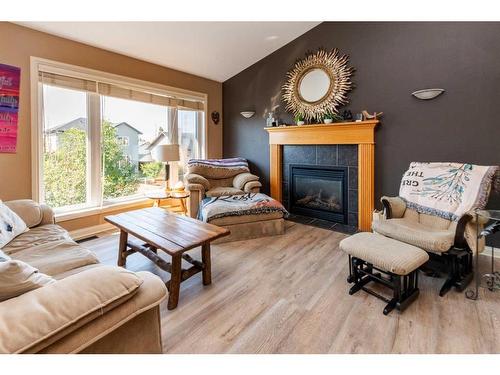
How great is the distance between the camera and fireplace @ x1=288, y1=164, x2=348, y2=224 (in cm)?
364

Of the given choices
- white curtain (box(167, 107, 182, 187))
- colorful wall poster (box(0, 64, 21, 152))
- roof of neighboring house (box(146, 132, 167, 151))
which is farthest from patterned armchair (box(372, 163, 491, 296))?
colorful wall poster (box(0, 64, 21, 152))

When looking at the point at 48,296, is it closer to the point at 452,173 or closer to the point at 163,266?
the point at 163,266

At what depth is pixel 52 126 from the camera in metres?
3.03

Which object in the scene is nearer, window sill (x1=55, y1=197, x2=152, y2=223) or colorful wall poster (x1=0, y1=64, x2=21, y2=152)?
colorful wall poster (x1=0, y1=64, x2=21, y2=152)

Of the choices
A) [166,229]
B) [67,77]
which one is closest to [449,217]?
[166,229]

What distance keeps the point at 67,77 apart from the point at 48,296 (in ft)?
9.96

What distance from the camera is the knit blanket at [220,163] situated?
3.89 m

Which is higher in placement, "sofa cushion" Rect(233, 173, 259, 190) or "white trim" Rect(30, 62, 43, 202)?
"white trim" Rect(30, 62, 43, 202)

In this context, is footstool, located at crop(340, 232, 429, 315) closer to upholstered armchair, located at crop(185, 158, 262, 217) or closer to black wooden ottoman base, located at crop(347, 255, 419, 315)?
black wooden ottoman base, located at crop(347, 255, 419, 315)

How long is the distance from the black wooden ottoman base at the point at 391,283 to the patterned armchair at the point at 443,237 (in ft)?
0.90

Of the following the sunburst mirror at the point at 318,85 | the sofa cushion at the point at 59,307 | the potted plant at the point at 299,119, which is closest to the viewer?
the sofa cushion at the point at 59,307

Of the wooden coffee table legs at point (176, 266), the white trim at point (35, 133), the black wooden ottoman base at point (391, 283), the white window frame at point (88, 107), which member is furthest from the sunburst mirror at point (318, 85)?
the white trim at point (35, 133)

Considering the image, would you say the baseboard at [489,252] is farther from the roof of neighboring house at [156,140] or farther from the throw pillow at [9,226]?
the roof of neighboring house at [156,140]

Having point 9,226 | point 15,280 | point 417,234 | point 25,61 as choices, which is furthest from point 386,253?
point 25,61
